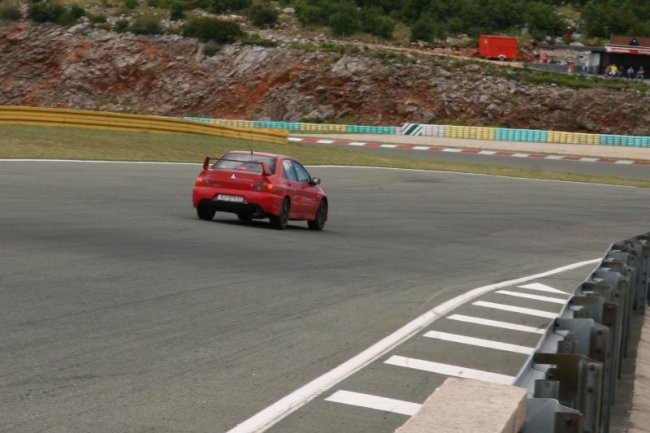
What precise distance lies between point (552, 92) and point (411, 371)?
2704 inches

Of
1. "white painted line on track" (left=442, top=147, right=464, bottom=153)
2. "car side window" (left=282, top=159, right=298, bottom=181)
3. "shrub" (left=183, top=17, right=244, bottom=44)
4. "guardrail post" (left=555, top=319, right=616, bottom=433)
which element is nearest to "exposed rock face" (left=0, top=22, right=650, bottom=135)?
"shrub" (left=183, top=17, right=244, bottom=44)

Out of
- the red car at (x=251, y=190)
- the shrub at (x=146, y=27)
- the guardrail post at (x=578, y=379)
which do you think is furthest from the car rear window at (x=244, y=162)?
the shrub at (x=146, y=27)

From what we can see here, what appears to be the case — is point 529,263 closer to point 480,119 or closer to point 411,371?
point 411,371

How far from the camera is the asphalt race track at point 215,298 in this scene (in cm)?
782

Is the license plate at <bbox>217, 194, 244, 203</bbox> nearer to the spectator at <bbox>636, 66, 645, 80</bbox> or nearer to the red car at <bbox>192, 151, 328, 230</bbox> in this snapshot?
the red car at <bbox>192, 151, 328, 230</bbox>

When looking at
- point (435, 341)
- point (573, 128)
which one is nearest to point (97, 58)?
point (573, 128)

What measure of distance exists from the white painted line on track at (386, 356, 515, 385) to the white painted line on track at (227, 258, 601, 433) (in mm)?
239

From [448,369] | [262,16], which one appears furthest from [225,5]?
[448,369]

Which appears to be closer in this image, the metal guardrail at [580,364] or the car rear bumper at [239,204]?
the metal guardrail at [580,364]

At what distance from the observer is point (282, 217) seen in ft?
73.5

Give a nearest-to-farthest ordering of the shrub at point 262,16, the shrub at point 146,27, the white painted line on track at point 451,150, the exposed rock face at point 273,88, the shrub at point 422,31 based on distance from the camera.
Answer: the white painted line on track at point 451,150, the exposed rock face at point 273,88, the shrub at point 146,27, the shrub at point 262,16, the shrub at point 422,31

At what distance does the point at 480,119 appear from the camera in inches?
2940

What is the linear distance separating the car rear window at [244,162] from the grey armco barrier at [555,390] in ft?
39.5

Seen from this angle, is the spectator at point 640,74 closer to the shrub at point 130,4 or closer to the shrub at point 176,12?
the shrub at point 176,12
